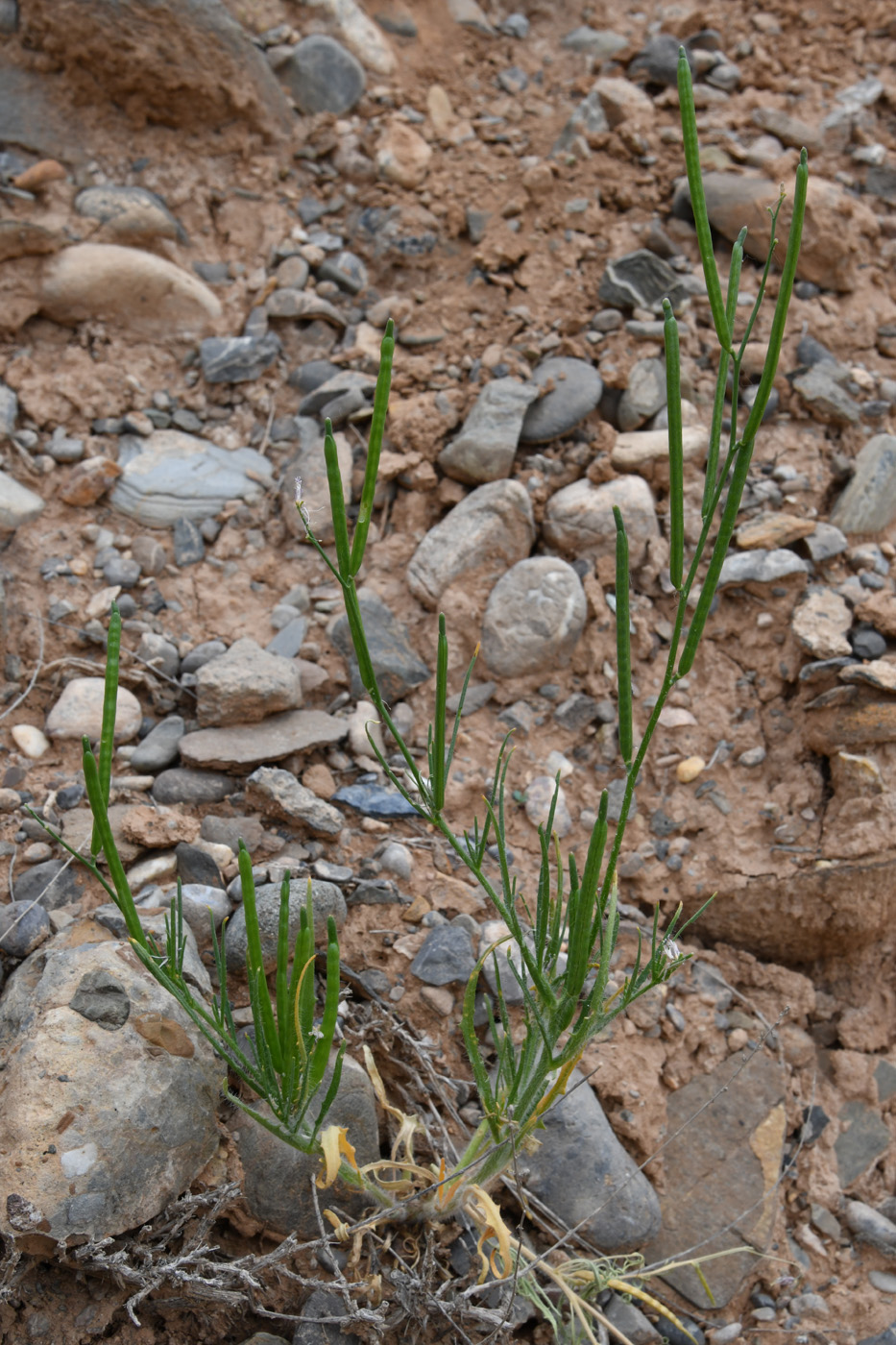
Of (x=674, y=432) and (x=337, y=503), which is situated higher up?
(x=674, y=432)

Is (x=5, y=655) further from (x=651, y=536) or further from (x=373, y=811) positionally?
(x=651, y=536)

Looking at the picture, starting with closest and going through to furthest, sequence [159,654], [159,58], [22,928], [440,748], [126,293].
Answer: [440,748]
[22,928]
[159,654]
[126,293]
[159,58]

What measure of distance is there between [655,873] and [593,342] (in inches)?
63.2

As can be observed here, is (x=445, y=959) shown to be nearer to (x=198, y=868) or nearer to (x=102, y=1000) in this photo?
(x=198, y=868)

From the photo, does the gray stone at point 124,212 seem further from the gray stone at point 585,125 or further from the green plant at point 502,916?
the green plant at point 502,916

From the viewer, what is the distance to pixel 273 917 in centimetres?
177

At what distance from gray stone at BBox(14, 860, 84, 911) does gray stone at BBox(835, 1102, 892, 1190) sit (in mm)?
1742

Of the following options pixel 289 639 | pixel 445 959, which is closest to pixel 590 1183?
pixel 445 959

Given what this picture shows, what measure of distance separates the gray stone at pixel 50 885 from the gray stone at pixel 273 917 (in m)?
0.34

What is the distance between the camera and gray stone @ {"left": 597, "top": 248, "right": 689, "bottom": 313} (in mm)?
2857

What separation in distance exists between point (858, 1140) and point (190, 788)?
66.7 inches

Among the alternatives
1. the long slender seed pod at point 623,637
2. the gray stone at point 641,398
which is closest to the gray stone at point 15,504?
the gray stone at point 641,398

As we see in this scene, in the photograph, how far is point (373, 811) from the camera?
2141 millimetres

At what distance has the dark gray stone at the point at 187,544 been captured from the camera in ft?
8.41
